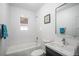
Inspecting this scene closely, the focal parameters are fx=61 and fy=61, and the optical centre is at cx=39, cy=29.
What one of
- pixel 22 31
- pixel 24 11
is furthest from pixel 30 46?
pixel 24 11

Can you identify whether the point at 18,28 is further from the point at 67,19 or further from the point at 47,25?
the point at 67,19

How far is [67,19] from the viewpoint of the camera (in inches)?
52.5

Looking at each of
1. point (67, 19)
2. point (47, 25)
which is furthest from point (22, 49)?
point (67, 19)

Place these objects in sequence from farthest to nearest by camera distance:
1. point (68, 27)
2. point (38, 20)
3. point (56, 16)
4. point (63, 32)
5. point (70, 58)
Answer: point (38, 20), point (56, 16), point (63, 32), point (68, 27), point (70, 58)

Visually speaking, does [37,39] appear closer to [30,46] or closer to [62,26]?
[30,46]

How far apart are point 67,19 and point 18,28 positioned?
1.31 metres

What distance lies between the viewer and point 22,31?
5.92 feet

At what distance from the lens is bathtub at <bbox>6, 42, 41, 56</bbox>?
1.67m

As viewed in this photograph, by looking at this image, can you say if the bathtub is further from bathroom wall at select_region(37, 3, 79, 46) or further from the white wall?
bathroom wall at select_region(37, 3, 79, 46)

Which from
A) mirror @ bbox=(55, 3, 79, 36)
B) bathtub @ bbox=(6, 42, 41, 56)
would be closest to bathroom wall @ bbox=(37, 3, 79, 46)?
mirror @ bbox=(55, 3, 79, 36)

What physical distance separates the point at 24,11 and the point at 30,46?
111 centimetres

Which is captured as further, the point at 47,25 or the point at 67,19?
the point at 47,25

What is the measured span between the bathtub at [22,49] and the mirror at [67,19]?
905mm

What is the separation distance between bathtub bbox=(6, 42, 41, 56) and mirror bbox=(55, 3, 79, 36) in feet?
2.97
